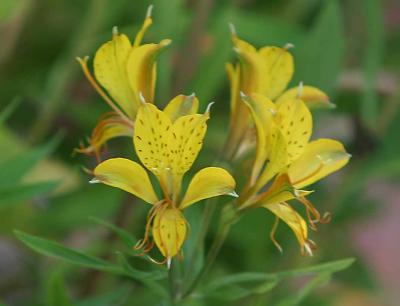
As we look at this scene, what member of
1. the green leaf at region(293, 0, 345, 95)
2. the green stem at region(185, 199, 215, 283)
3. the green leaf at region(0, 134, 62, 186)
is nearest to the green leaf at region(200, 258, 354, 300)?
the green stem at region(185, 199, 215, 283)

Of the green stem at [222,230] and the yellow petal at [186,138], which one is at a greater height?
the yellow petal at [186,138]

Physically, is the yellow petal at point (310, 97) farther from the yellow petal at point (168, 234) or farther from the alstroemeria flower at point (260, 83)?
the yellow petal at point (168, 234)

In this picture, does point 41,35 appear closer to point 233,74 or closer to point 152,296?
point 152,296

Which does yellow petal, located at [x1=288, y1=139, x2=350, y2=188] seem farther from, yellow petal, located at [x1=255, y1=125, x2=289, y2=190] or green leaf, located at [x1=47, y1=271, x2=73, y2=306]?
green leaf, located at [x1=47, y1=271, x2=73, y2=306]

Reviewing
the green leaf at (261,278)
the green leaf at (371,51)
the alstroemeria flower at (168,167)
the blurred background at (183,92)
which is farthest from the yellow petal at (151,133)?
the green leaf at (371,51)

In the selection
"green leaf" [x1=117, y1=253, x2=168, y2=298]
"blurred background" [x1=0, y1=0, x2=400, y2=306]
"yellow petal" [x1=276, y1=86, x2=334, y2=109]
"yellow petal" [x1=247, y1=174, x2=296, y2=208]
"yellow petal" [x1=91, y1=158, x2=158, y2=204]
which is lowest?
"blurred background" [x1=0, y1=0, x2=400, y2=306]

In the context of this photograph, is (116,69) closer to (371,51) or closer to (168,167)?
(168,167)

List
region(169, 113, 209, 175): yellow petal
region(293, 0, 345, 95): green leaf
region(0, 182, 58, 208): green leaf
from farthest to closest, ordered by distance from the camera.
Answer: region(293, 0, 345, 95): green leaf, region(0, 182, 58, 208): green leaf, region(169, 113, 209, 175): yellow petal
